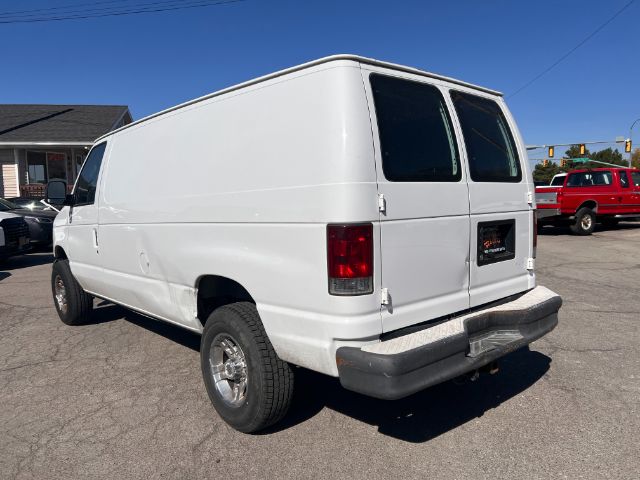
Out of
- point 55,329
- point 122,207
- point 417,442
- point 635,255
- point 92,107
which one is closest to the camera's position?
point 417,442

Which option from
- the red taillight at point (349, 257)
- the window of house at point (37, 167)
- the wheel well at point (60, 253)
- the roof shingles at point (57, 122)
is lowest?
the wheel well at point (60, 253)

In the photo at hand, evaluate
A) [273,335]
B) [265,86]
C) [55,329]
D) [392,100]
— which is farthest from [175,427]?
[55,329]

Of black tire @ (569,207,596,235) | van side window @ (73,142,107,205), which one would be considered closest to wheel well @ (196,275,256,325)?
van side window @ (73,142,107,205)

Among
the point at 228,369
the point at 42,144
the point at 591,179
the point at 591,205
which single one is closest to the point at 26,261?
the point at 42,144

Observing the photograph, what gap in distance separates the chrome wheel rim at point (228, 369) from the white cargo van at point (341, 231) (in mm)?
11

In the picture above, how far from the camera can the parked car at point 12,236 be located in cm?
1005

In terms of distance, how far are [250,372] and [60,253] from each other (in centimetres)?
401

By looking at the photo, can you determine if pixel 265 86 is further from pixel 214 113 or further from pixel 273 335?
pixel 273 335

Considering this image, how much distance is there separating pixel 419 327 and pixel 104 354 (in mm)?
3309

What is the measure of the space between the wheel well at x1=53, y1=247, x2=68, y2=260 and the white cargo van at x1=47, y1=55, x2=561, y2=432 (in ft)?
7.86

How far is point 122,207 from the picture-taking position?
14.2ft

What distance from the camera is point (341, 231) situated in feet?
8.45

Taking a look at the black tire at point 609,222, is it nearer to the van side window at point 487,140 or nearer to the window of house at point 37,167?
the van side window at point 487,140

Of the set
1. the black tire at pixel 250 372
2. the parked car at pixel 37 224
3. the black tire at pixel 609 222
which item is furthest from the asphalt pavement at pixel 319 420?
the black tire at pixel 609 222
